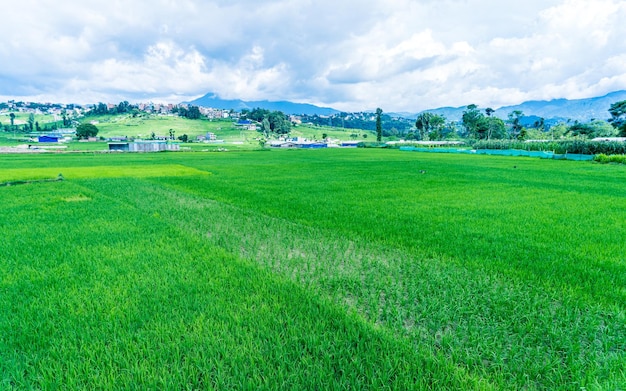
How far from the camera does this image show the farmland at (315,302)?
3.54 m

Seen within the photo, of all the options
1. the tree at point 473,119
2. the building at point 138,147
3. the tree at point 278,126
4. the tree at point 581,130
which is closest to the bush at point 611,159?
the tree at point 581,130

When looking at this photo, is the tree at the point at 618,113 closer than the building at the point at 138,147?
No

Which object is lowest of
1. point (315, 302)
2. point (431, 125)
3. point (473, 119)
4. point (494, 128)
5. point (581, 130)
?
point (315, 302)

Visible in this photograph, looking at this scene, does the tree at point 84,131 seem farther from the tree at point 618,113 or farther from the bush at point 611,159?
the tree at point 618,113

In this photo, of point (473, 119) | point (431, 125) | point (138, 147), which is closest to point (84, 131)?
point (138, 147)

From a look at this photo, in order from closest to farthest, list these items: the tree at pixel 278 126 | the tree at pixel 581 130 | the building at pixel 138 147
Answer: the building at pixel 138 147 < the tree at pixel 581 130 < the tree at pixel 278 126

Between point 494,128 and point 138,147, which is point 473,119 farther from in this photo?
point 138,147

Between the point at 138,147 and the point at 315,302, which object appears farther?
the point at 138,147

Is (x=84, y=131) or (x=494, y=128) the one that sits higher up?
(x=84, y=131)

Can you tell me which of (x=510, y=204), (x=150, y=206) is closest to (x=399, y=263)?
(x=510, y=204)

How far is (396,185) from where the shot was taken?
19688mm

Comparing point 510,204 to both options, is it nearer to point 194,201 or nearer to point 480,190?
point 480,190

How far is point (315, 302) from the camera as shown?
512 cm

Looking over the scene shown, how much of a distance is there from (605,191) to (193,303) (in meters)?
20.6
